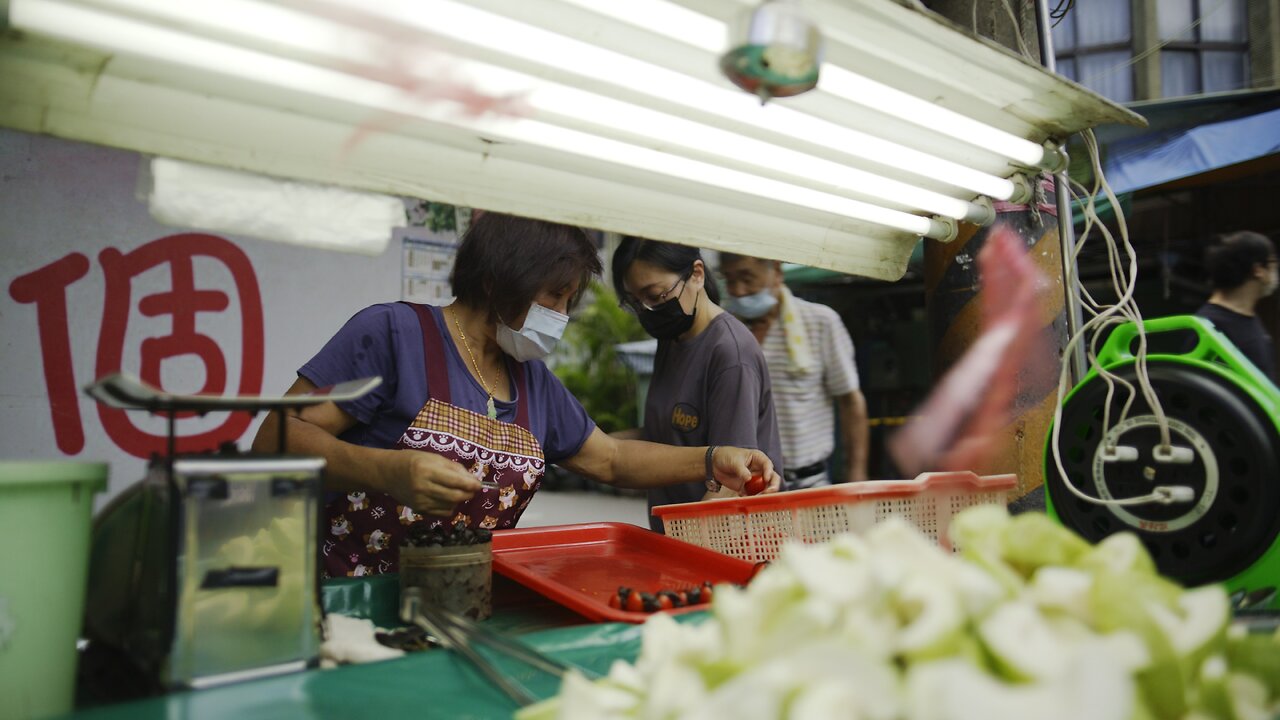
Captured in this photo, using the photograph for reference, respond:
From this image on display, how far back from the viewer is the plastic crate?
75.0 inches

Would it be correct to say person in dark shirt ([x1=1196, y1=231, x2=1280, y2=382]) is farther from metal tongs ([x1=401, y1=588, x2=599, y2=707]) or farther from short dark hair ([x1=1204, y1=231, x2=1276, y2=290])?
metal tongs ([x1=401, y1=588, x2=599, y2=707])

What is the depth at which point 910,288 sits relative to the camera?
945 cm

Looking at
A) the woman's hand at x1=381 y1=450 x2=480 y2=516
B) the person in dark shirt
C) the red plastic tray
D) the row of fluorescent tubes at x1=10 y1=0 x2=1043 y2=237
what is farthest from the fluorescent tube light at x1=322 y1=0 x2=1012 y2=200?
the person in dark shirt

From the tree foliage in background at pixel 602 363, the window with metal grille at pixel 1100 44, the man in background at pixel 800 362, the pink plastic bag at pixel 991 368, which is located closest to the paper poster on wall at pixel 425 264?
the man in background at pixel 800 362

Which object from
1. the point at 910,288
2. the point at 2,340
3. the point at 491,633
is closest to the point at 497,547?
the point at 491,633

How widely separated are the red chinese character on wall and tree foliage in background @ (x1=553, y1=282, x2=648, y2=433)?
7.31 metres

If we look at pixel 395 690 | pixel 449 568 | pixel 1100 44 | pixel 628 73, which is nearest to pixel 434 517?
pixel 449 568

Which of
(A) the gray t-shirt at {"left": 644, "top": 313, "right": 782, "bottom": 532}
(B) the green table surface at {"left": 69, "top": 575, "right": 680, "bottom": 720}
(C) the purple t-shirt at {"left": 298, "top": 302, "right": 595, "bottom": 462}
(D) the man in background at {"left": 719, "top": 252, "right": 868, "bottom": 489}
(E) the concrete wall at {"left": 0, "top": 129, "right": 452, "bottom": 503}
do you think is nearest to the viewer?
(B) the green table surface at {"left": 69, "top": 575, "right": 680, "bottom": 720}

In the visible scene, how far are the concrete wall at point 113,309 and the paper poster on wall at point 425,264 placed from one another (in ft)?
1.92

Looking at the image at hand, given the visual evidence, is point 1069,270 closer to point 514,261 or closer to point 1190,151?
point 514,261

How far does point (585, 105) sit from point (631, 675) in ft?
3.16

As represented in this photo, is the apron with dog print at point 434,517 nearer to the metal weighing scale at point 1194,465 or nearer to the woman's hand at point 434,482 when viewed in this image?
the woman's hand at point 434,482

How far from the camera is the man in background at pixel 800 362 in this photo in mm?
3895

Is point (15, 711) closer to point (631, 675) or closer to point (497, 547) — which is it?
point (631, 675)
